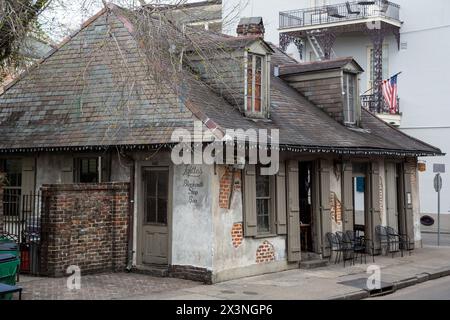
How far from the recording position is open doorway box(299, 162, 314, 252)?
50.3ft

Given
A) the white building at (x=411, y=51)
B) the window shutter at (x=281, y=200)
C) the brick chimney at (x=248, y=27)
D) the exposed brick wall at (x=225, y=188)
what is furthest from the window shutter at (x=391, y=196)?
the white building at (x=411, y=51)

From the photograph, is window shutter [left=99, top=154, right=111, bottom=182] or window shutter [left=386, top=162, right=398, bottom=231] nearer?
window shutter [left=99, top=154, right=111, bottom=182]

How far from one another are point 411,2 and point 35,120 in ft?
60.9

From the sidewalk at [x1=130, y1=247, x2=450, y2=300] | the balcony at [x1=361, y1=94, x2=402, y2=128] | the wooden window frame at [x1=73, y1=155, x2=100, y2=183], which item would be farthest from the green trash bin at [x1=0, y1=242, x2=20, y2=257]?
the balcony at [x1=361, y1=94, x2=402, y2=128]

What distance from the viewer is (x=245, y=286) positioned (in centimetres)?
1186

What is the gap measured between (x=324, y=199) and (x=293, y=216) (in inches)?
53.3

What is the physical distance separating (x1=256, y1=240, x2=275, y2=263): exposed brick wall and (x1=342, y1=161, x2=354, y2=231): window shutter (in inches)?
119

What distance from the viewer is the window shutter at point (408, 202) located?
18.0m

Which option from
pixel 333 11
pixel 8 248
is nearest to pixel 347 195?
pixel 8 248

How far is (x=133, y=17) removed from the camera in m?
12.0

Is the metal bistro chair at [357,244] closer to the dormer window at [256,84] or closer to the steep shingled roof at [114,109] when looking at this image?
the steep shingled roof at [114,109]

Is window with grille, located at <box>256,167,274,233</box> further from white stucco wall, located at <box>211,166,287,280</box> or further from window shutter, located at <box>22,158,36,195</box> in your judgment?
window shutter, located at <box>22,158,36,195</box>

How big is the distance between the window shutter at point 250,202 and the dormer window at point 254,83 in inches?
65.6
